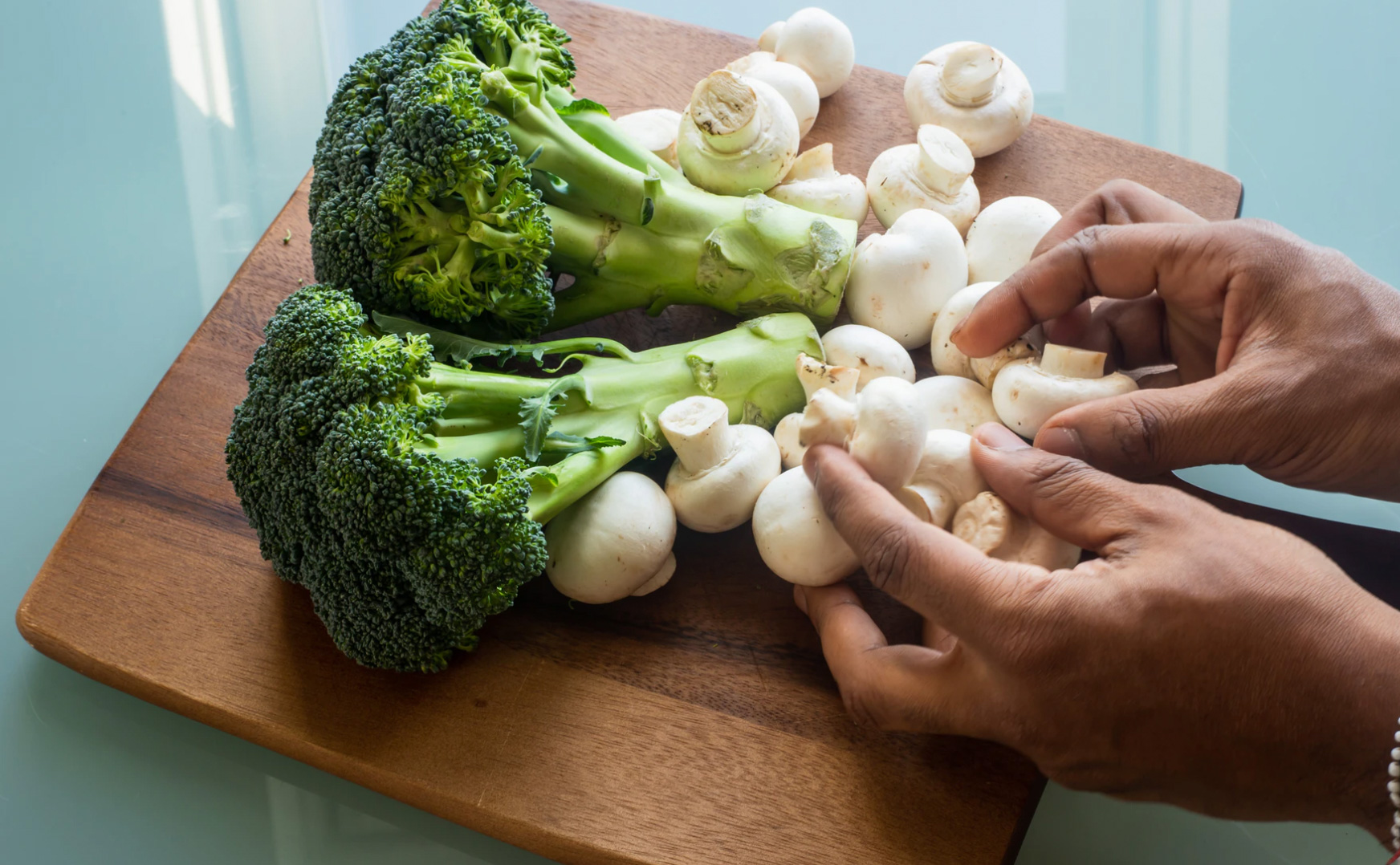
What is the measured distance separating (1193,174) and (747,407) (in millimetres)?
827

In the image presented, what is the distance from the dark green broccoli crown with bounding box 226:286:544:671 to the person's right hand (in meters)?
0.61

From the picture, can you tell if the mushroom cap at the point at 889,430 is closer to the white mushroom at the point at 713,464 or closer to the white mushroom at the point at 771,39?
the white mushroom at the point at 713,464

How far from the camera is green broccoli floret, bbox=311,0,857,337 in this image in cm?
115

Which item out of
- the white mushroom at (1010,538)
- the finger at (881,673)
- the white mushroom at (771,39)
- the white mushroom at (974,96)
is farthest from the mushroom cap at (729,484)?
the white mushroom at (771,39)

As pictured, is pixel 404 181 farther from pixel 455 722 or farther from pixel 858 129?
pixel 858 129

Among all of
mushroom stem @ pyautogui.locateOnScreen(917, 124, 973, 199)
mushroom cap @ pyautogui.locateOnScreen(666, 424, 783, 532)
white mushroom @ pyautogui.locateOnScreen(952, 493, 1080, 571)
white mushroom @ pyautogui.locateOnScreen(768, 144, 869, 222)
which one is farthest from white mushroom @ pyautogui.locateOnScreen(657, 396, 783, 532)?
mushroom stem @ pyautogui.locateOnScreen(917, 124, 973, 199)

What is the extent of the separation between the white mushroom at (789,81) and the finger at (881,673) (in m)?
0.74

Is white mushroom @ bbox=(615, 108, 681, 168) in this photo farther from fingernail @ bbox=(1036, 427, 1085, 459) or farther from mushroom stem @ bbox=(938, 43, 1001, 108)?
fingernail @ bbox=(1036, 427, 1085, 459)

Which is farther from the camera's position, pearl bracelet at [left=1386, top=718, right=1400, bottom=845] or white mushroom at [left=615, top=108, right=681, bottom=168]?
white mushroom at [left=615, top=108, right=681, bottom=168]

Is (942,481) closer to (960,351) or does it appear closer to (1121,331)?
(960,351)

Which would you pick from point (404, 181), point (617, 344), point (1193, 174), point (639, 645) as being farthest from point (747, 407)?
point (1193, 174)

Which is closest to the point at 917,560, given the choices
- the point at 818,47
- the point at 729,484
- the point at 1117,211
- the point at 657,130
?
the point at 729,484

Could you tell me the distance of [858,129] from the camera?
1.66 meters

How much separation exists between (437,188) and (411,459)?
31 cm
